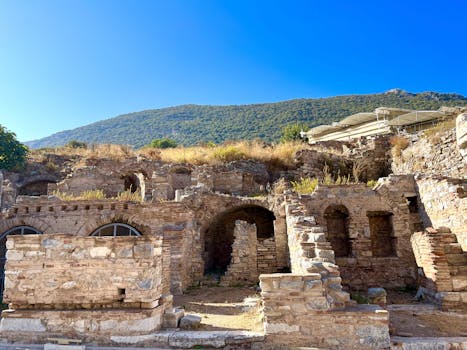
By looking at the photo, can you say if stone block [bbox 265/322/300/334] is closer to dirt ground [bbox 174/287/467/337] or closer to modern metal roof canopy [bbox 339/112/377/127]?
dirt ground [bbox 174/287/467/337]

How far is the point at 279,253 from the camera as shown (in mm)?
10555

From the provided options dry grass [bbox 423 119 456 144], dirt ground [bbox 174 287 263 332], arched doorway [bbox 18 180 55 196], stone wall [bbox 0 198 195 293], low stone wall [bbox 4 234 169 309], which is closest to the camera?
low stone wall [bbox 4 234 169 309]

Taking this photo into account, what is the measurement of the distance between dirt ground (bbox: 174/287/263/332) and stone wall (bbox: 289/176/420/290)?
3.47 metres

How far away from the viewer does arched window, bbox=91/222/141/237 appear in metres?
11.0

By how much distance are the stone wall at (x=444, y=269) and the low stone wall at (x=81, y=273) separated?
6284 millimetres

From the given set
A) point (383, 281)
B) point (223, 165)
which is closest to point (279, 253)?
point (383, 281)

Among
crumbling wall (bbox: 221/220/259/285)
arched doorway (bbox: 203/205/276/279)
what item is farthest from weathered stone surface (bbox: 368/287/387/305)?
arched doorway (bbox: 203/205/276/279)

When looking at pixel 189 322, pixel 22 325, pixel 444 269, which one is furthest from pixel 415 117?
pixel 22 325

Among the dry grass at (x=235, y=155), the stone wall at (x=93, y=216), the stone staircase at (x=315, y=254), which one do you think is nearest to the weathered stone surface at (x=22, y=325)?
the stone staircase at (x=315, y=254)

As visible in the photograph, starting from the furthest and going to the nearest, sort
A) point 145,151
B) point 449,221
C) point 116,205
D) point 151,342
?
point 145,151 → point 116,205 → point 449,221 → point 151,342

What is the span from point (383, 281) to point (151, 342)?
7802 mm

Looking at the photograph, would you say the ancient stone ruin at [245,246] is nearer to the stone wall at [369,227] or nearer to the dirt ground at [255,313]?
the stone wall at [369,227]

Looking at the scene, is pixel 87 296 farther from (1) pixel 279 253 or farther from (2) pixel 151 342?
(1) pixel 279 253

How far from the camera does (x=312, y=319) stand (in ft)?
16.2
